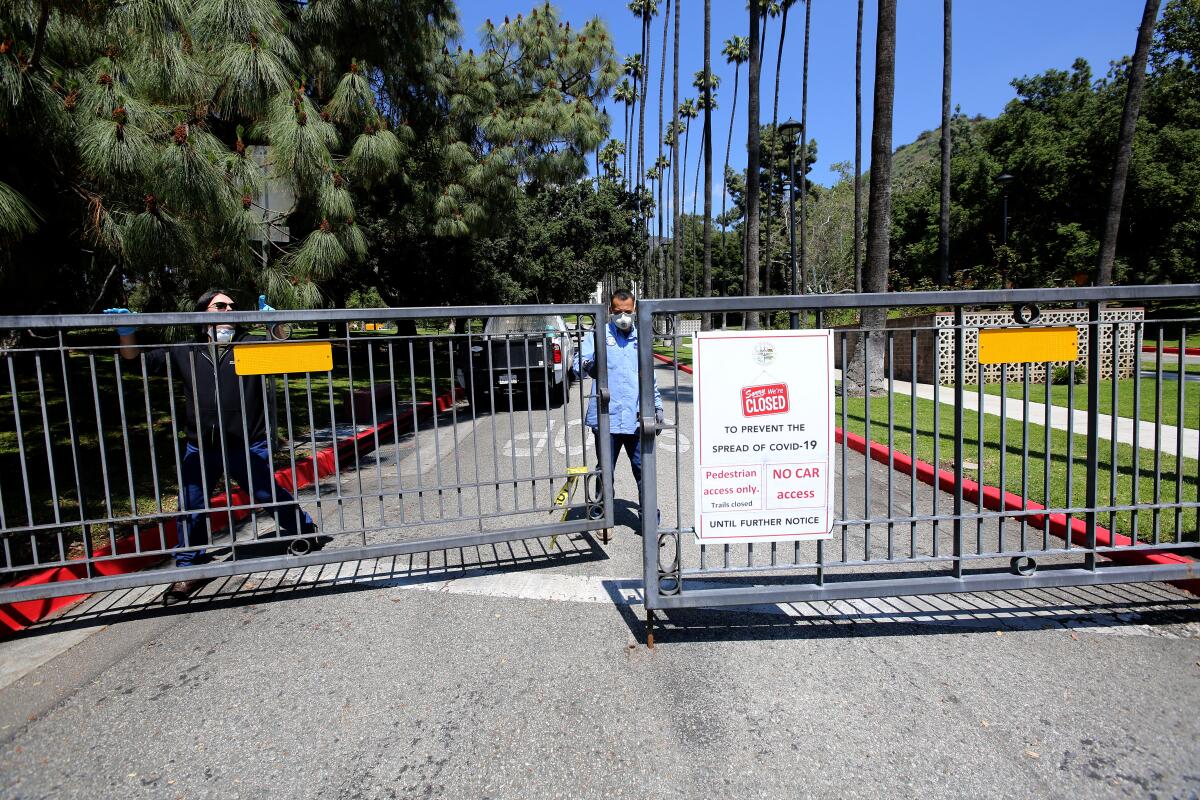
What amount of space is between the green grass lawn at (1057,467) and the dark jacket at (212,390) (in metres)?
4.39

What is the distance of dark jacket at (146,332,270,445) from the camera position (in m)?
4.84

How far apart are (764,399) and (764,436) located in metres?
0.20

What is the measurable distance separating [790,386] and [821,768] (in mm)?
1807

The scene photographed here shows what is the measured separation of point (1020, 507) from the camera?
5727mm

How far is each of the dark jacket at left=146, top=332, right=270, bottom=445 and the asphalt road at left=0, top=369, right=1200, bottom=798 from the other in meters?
1.10

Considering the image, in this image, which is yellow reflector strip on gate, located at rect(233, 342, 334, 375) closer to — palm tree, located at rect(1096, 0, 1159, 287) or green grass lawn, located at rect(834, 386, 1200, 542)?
green grass lawn, located at rect(834, 386, 1200, 542)

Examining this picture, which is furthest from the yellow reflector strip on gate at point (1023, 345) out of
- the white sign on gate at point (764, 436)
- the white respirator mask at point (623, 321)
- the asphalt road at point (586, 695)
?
the white respirator mask at point (623, 321)

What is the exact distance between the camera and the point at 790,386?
3791 mm

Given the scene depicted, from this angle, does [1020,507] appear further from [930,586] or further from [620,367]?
[620,367]

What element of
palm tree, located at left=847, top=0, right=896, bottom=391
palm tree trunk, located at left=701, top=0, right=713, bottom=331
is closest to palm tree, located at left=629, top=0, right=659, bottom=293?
palm tree trunk, located at left=701, top=0, right=713, bottom=331

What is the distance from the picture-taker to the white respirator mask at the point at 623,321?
5.75 metres

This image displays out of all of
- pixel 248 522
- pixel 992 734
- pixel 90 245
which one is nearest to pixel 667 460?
pixel 248 522

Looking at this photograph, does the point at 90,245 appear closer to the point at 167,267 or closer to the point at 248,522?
the point at 167,267

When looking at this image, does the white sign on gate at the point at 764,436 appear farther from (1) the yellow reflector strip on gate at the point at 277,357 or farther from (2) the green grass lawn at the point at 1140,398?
(2) the green grass lawn at the point at 1140,398
